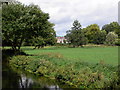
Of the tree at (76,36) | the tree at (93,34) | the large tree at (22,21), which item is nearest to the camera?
the large tree at (22,21)

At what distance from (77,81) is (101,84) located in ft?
7.20

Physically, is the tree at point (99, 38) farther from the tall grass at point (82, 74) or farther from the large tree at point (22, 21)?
the tall grass at point (82, 74)

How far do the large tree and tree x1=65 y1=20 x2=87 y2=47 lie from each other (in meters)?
48.9

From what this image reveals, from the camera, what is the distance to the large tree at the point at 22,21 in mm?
29891

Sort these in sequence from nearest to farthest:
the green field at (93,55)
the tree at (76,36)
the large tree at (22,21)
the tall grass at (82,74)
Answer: the tall grass at (82,74), the green field at (93,55), the large tree at (22,21), the tree at (76,36)

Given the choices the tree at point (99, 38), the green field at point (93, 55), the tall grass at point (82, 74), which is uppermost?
the tree at point (99, 38)

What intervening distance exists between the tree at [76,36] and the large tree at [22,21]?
161 feet

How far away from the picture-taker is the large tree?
1177 inches

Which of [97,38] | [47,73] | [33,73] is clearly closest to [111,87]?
[47,73]

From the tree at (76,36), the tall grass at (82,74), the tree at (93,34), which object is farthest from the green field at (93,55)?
the tree at (93,34)

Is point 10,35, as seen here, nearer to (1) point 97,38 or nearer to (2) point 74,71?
(2) point 74,71

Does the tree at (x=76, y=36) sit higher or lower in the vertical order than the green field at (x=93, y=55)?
higher

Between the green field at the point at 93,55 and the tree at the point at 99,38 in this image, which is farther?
the tree at the point at 99,38

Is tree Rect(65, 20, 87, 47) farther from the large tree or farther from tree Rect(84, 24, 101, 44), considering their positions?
the large tree
